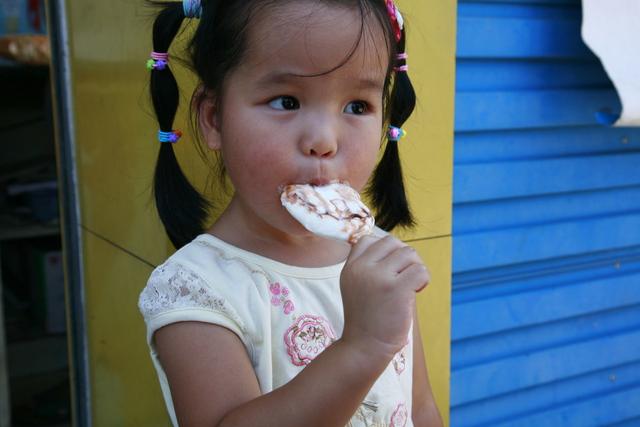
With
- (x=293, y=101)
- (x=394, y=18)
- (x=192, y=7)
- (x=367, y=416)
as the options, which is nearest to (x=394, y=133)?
(x=394, y=18)

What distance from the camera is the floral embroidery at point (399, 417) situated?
1.42m

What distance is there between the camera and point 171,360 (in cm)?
123

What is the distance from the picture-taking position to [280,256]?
141 cm

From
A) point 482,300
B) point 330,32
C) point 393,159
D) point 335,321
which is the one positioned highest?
point 330,32

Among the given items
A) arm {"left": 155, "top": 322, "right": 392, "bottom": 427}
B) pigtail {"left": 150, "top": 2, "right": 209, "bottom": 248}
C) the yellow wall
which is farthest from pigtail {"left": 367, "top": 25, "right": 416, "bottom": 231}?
arm {"left": 155, "top": 322, "right": 392, "bottom": 427}

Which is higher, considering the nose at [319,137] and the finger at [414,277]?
the nose at [319,137]

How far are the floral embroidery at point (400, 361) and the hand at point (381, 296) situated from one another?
1.16ft

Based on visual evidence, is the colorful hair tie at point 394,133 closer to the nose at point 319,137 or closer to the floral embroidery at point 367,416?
the nose at point 319,137

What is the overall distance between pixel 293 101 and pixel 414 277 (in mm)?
388

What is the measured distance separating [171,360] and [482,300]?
1576 millimetres

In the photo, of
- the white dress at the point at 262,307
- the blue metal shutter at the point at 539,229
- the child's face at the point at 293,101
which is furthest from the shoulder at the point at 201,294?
the blue metal shutter at the point at 539,229

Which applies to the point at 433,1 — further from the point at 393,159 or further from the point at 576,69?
the point at 576,69

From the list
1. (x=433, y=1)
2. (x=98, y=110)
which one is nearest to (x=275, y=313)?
(x=98, y=110)

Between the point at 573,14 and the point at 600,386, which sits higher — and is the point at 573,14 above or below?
above
